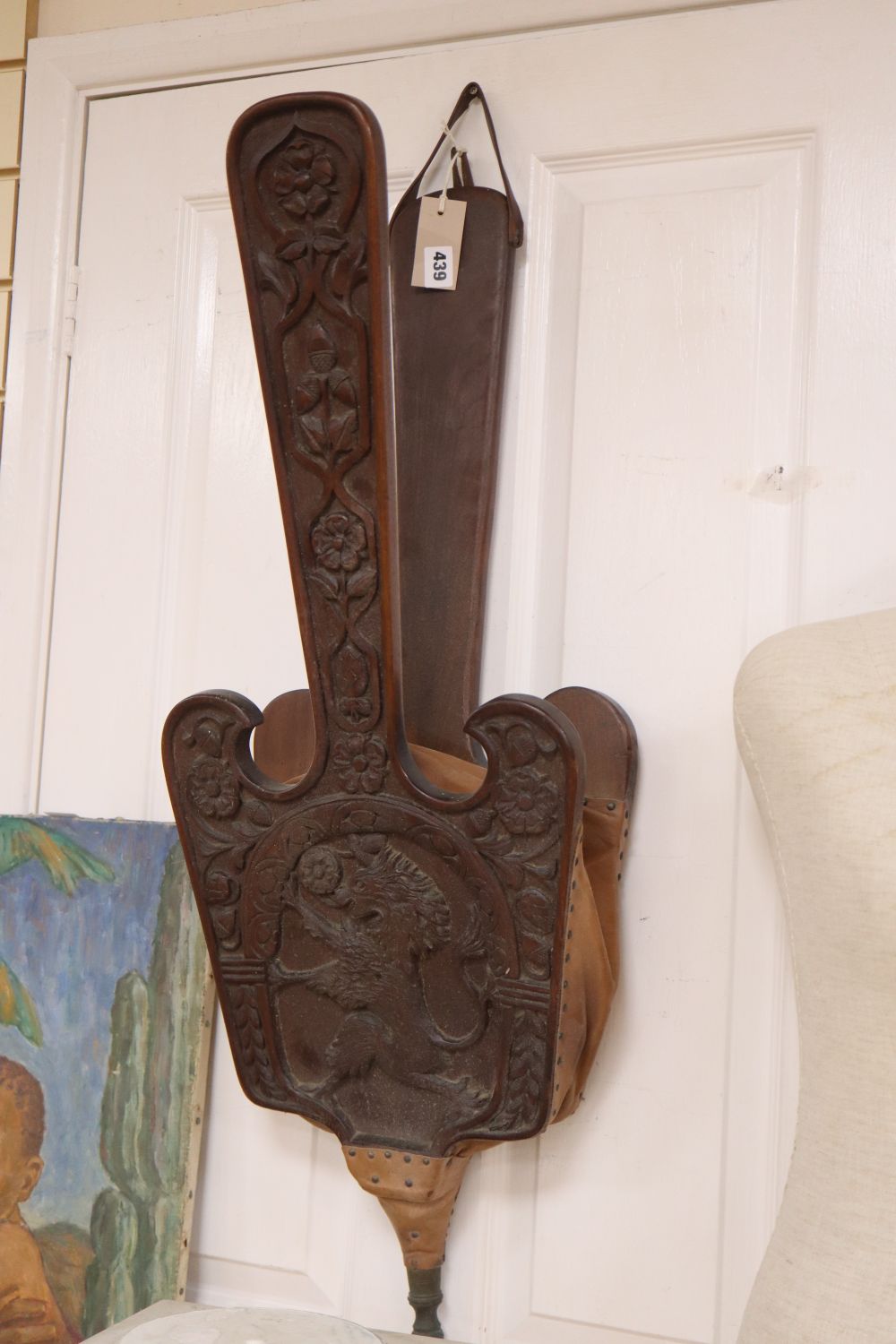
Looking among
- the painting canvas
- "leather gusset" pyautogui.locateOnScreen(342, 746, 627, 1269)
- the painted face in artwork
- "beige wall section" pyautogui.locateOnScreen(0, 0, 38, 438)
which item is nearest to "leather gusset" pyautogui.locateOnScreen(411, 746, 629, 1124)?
"leather gusset" pyautogui.locateOnScreen(342, 746, 627, 1269)

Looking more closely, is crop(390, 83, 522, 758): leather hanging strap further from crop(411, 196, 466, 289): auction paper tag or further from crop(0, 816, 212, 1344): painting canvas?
crop(0, 816, 212, 1344): painting canvas

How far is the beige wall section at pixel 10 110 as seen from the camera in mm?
1447

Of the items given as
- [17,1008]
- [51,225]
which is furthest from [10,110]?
[17,1008]

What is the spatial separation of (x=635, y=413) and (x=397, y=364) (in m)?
0.23

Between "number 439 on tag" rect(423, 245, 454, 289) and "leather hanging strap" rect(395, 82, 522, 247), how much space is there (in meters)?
0.06

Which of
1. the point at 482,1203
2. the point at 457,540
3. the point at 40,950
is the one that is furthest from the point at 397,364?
the point at 482,1203

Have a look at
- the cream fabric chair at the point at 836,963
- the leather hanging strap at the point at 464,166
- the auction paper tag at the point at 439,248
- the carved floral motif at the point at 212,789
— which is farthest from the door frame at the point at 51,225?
the cream fabric chair at the point at 836,963

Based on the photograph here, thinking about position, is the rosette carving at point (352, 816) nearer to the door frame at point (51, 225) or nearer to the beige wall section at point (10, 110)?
the door frame at point (51, 225)

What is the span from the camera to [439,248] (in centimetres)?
123

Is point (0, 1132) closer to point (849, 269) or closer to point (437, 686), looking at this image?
point (437, 686)

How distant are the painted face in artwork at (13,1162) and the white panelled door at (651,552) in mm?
179

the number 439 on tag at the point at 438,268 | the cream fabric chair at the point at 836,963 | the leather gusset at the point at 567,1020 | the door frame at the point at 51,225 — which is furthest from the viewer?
the door frame at the point at 51,225

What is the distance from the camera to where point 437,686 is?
119 cm

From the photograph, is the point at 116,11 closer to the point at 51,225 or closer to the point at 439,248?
the point at 51,225
